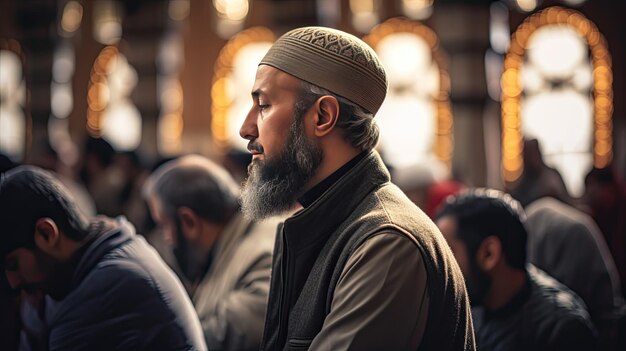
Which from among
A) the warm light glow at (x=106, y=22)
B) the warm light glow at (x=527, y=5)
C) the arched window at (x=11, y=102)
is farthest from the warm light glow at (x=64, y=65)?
the warm light glow at (x=527, y=5)

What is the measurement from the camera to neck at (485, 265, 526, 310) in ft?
10.1

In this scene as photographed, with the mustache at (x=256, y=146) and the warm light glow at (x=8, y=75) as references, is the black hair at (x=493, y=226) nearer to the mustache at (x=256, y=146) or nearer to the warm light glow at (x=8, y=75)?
the mustache at (x=256, y=146)

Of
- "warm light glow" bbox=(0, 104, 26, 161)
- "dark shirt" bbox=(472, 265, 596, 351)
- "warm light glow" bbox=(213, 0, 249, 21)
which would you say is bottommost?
"warm light glow" bbox=(0, 104, 26, 161)

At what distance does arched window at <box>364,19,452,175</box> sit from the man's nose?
10638mm

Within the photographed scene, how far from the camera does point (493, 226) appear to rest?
3104 millimetres

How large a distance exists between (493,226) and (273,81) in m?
1.23

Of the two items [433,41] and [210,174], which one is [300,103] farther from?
[433,41]

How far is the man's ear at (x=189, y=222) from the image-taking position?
12.8ft

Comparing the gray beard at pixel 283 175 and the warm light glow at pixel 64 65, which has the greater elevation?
the gray beard at pixel 283 175

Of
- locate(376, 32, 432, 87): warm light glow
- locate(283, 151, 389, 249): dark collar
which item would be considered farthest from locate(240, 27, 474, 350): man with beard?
locate(376, 32, 432, 87): warm light glow

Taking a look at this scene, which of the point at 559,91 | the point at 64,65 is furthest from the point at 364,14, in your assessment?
the point at 64,65

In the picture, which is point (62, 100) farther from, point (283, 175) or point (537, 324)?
point (283, 175)

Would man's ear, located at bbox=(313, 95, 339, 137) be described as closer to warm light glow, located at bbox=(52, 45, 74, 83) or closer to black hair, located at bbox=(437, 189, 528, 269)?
black hair, located at bbox=(437, 189, 528, 269)

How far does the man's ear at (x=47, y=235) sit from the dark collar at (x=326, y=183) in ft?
2.84
